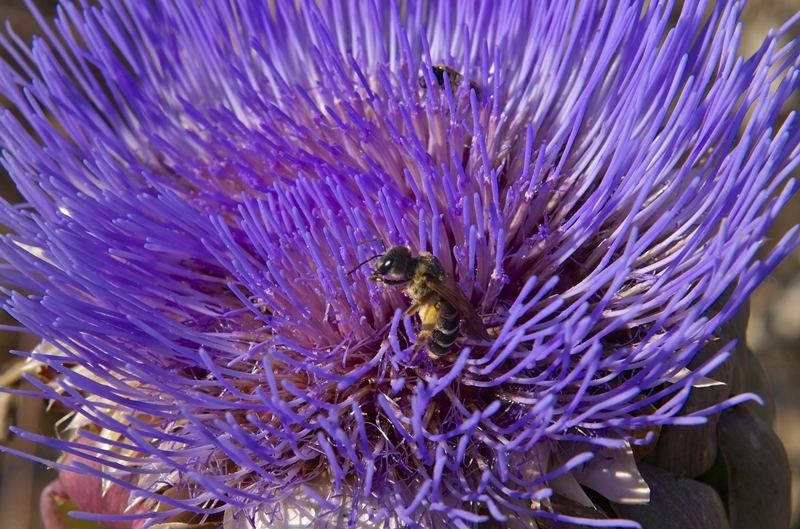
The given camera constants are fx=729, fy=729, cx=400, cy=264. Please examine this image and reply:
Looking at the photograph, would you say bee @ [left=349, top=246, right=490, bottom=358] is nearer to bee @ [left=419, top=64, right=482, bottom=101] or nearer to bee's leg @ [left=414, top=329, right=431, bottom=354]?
bee's leg @ [left=414, top=329, right=431, bottom=354]

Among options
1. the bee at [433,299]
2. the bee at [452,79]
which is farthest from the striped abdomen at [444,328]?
the bee at [452,79]

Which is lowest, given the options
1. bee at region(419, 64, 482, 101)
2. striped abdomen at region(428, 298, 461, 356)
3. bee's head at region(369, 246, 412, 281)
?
striped abdomen at region(428, 298, 461, 356)

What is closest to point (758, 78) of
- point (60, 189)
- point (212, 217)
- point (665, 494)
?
point (665, 494)

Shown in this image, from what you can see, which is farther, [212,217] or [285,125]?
[285,125]

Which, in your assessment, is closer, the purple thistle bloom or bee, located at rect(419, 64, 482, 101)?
the purple thistle bloom

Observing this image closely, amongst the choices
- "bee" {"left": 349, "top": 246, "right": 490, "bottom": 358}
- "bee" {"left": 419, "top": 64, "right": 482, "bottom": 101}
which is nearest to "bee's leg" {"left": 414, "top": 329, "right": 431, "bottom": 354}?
"bee" {"left": 349, "top": 246, "right": 490, "bottom": 358}

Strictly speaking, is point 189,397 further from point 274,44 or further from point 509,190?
point 274,44

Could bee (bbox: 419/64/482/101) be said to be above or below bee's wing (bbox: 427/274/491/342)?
above
